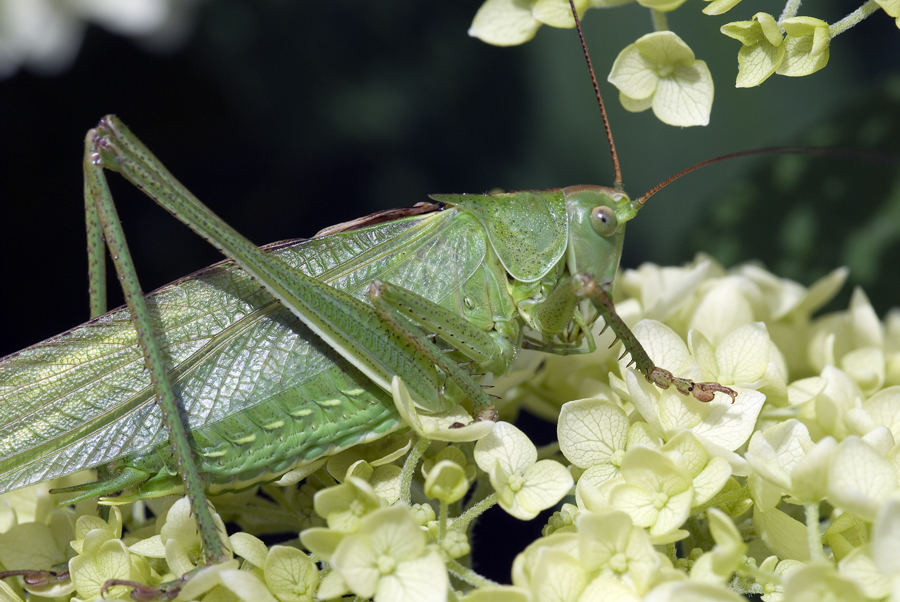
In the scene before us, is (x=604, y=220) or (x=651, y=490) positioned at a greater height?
(x=604, y=220)

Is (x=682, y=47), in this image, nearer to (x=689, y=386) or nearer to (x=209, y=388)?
(x=689, y=386)

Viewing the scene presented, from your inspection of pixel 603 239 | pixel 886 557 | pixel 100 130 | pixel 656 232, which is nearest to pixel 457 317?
pixel 603 239

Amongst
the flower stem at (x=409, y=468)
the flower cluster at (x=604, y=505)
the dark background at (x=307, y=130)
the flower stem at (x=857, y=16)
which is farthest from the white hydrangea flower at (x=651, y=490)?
the dark background at (x=307, y=130)

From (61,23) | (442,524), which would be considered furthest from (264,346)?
(61,23)

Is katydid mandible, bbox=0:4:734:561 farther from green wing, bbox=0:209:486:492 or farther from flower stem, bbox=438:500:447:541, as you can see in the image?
flower stem, bbox=438:500:447:541

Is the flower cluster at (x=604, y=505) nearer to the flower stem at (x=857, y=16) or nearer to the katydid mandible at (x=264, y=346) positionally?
the katydid mandible at (x=264, y=346)
